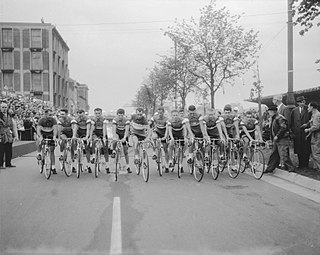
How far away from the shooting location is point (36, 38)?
7281 cm

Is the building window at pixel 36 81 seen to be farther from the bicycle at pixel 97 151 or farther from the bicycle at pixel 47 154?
the bicycle at pixel 97 151

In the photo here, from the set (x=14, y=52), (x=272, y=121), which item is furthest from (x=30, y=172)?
(x=14, y=52)

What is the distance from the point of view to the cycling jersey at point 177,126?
12.3 meters

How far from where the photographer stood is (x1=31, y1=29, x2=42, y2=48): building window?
72625 millimetres

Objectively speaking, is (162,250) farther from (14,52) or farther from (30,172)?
(14,52)

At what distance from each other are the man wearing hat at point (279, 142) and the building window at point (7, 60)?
6879 cm

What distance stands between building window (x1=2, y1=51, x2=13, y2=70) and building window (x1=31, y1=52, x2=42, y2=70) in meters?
3.70

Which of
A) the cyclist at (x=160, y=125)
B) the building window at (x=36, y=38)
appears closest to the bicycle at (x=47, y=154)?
the cyclist at (x=160, y=125)

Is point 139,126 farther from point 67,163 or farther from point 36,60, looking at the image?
point 36,60

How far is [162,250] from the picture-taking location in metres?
5.29

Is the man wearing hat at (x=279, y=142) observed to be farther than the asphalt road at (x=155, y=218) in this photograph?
Yes

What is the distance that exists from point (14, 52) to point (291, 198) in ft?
235

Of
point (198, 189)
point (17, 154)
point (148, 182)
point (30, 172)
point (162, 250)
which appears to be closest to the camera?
point (162, 250)

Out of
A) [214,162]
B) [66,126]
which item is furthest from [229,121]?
[66,126]
